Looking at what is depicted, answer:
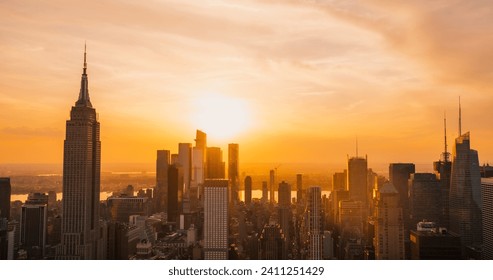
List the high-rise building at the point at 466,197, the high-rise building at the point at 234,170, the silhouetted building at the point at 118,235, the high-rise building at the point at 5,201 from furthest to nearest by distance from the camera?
the silhouetted building at the point at 118,235 < the high-rise building at the point at 466,197 < the high-rise building at the point at 5,201 < the high-rise building at the point at 234,170

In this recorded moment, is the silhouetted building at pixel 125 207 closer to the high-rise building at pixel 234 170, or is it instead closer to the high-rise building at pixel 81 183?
the high-rise building at pixel 81 183

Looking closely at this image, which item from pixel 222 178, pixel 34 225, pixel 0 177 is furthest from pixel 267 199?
pixel 0 177

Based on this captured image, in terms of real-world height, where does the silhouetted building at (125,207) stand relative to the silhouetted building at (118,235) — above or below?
above

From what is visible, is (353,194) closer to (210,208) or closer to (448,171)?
(448,171)

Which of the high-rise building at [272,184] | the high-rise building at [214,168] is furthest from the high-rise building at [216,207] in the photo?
the high-rise building at [272,184]

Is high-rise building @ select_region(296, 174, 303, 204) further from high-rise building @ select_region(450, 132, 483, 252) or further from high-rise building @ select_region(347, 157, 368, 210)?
high-rise building @ select_region(450, 132, 483, 252)

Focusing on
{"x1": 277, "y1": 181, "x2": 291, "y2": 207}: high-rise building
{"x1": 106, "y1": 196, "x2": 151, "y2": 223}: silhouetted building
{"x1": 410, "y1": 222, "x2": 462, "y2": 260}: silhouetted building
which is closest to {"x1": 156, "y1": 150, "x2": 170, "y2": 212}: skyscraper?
{"x1": 106, "y1": 196, "x2": 151, "y2": 223}: silhouetted building
